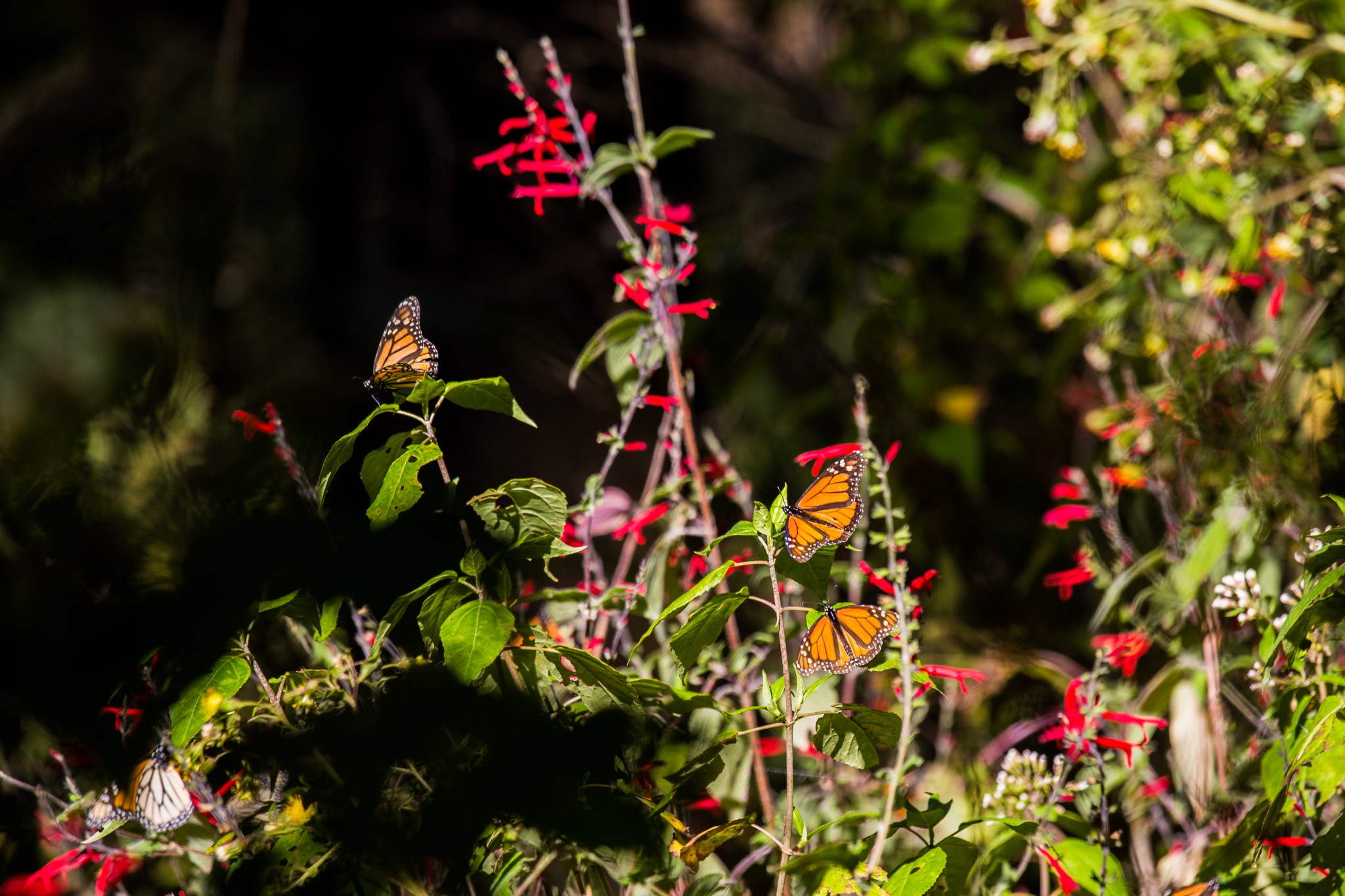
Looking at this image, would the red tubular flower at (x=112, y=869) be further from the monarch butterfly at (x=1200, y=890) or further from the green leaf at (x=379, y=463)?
the monarch butterfly at (x=1200, y=890)

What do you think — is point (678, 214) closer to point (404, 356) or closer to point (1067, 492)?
point (404, 356)

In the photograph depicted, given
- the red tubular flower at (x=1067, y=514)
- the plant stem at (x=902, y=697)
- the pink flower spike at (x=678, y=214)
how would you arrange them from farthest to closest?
the red tubular flower at (x=1067, y=514), the pink flower spike at (x=678, y=214), the plant stem at (x=902, y=697)

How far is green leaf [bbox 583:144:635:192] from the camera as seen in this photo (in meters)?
0.71

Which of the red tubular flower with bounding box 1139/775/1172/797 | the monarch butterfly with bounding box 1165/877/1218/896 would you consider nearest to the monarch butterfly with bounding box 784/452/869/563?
the monarch butterfly with bounding box 1165/877/1218/896

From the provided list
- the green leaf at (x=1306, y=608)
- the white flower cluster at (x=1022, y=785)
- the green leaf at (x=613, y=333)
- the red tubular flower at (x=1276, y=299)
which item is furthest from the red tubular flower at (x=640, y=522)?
the red tubular flower at (x=1276, y=299)

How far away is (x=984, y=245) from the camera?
7.10 ft

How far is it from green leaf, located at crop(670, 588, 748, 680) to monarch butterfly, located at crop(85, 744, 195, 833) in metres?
0.30

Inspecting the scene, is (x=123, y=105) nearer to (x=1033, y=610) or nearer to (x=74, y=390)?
(x=74, y=390)

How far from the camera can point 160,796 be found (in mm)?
576

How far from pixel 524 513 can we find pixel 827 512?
0.60ft

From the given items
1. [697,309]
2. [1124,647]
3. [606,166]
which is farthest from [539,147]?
[1124,647]

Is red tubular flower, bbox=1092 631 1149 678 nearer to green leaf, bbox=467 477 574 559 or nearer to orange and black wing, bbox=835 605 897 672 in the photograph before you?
orange and black wing, bbox=835 605 897 672

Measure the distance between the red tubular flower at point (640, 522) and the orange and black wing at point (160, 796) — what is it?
0.35m

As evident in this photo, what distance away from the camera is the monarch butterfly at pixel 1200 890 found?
23.8 inches
